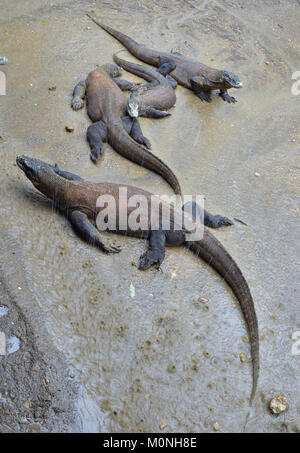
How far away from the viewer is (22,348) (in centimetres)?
319

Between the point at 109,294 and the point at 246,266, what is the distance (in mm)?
1602

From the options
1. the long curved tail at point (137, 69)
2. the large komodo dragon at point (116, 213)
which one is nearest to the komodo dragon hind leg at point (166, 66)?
the long curved tail at point (137, 69)

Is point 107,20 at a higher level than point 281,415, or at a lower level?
higher

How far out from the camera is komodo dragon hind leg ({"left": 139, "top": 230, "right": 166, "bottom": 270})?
13.6 ft

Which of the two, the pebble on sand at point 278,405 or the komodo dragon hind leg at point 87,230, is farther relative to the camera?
the komodo dragon hind leg at point 87,230

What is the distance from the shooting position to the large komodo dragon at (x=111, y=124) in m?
5.40

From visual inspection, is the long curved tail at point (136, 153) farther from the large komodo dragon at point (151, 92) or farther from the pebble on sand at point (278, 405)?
the pebble on sand at point (278, 405)

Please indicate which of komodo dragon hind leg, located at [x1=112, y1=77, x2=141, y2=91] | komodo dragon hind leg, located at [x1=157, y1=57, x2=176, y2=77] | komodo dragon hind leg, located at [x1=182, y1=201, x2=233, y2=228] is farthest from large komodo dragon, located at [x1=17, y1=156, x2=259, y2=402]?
komodo dragon hind leg, located at [x1=157, y1=57, x2=176, y2=77]

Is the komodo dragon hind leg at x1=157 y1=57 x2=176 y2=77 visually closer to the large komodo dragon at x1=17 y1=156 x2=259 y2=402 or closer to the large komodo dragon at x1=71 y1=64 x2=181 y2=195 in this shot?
the large komodo dragon at x1=71 y1=64 x2=181 y2=195

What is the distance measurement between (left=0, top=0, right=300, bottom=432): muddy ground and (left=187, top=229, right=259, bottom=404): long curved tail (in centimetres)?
8

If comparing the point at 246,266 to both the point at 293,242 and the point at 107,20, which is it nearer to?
the point at 293,242

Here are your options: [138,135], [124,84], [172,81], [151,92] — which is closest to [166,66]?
[172,81]

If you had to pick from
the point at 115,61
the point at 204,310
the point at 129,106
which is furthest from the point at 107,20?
the point at 204,310

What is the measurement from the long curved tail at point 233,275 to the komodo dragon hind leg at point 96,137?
1.94 meters
